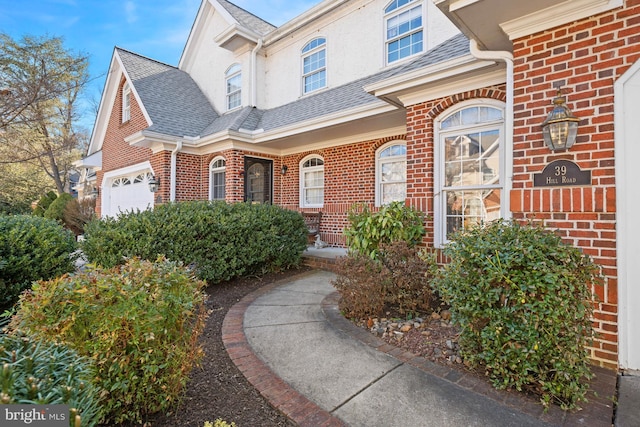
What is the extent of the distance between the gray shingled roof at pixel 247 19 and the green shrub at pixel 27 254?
8450 millimetres

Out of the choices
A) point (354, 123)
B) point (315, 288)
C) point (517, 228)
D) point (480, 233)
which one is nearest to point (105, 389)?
point (480, 233)

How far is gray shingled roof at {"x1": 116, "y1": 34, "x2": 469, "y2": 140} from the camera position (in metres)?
7.71

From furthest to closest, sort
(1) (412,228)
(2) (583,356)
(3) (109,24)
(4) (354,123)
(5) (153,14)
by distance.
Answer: (3) (109,24) → (5) (153,14) → (4) (354,123) → (1) (412,228) → (2) (583,356)

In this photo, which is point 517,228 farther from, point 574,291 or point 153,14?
point 153,14

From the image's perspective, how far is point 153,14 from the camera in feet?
38.5

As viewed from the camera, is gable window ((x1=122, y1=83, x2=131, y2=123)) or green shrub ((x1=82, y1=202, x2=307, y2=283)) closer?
green shrub ((x1=82, y1=202, x2=307, y2=283))

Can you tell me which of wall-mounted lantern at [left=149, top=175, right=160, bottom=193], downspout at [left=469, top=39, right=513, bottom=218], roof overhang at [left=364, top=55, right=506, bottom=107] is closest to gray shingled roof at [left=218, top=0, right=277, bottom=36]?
wall-mounted lantern at [left=149, top=175, right=160, bottom=193]

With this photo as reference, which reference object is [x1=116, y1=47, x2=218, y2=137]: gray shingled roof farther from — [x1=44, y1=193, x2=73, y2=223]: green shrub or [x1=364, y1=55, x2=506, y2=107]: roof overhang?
[x1=44, y1=193, x2=73, y2=223]: green shrub

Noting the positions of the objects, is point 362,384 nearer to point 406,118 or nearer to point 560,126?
point 560,126

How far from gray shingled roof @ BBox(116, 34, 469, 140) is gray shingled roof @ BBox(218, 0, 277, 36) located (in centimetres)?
274

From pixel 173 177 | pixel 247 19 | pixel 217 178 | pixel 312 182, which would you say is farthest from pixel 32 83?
pixel 312 182

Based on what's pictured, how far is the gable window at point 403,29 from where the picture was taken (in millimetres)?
7121

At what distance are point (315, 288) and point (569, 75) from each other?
4.03 metres

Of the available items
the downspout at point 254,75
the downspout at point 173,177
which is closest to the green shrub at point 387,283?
the downspout at point 173,177
